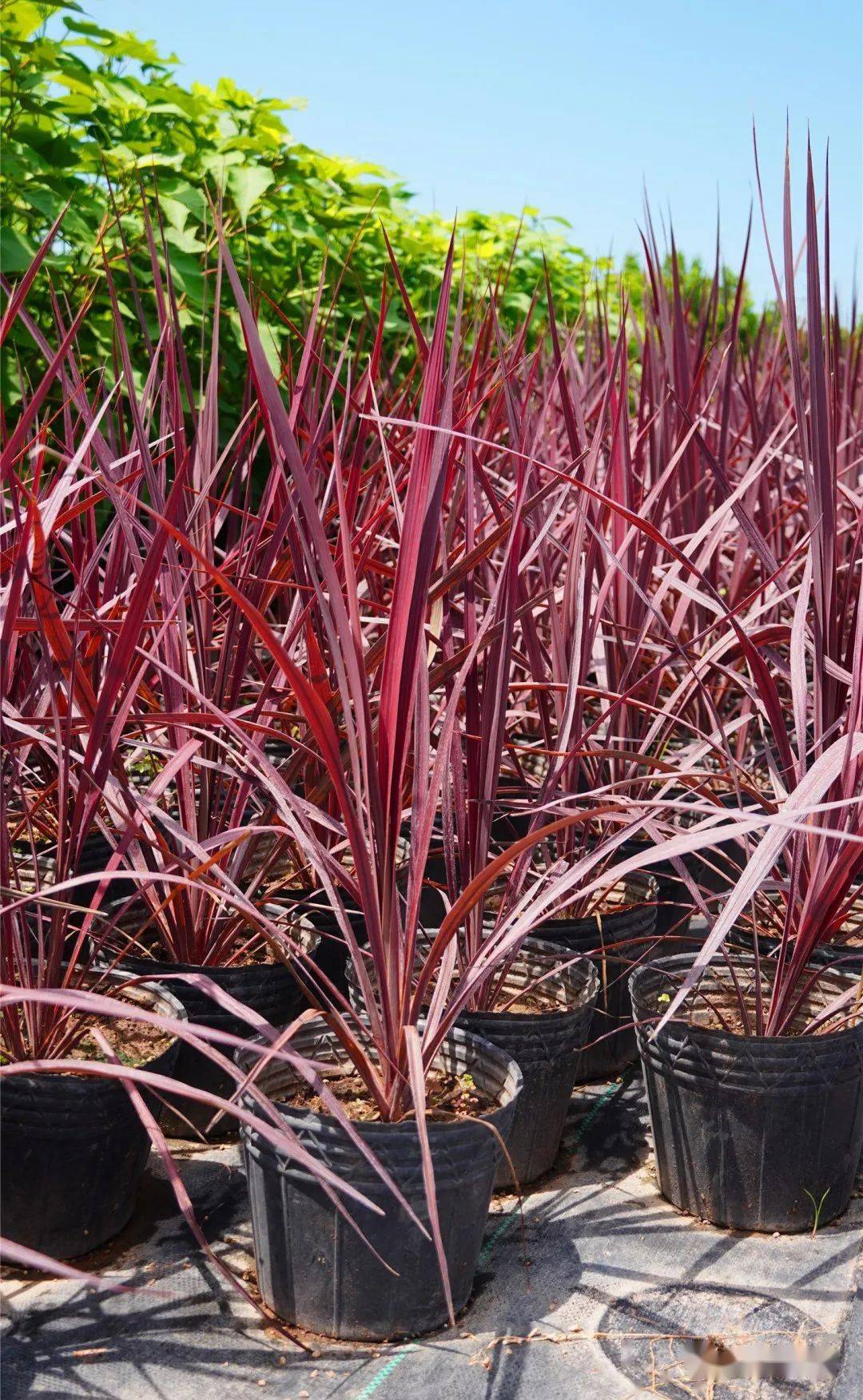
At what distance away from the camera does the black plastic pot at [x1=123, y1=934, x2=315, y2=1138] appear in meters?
1.60

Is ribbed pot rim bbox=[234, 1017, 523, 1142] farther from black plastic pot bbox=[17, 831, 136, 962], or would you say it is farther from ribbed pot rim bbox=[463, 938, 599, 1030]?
black plastic pot bbox=[17, 831, 136, 962]

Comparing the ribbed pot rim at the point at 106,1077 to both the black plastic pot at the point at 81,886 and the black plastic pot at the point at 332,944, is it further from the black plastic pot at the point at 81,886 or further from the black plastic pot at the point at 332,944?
the black plastic pot at the point at 332,944

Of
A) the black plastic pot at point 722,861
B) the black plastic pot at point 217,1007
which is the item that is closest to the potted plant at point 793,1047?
the black plastic pot at point 217,1007

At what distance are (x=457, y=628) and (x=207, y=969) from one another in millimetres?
734

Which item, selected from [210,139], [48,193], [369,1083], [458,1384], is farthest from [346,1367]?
[210,139]

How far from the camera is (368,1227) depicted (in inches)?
46.8

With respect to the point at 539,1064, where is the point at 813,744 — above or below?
above

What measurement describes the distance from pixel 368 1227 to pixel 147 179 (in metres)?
2.58

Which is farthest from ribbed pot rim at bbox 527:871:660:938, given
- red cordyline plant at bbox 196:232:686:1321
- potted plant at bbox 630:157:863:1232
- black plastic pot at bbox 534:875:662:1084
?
red cordyline plant at bbox 196:232:686:1321

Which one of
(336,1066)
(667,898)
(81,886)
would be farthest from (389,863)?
(667,898)

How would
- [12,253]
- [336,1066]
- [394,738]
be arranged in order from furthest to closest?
1. [12,253]
2. [336,1066]
3. [394,738]

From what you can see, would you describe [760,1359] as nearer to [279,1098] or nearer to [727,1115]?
[727,1115]

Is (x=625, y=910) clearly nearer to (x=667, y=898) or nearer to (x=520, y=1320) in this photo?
(x=667, y=898)

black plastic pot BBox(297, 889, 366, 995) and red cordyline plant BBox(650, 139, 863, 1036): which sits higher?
red cordyline plant BBox(650, 139, 863, 1036)
